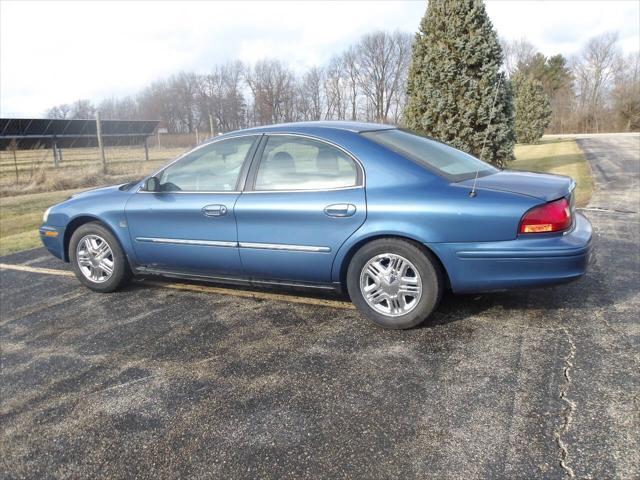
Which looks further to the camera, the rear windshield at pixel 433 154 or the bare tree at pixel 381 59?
the bare tree at pixel 381 59

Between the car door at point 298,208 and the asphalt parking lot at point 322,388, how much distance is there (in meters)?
0.46

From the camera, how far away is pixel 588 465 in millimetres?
2037

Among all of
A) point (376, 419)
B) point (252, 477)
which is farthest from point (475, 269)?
point (252, 477)

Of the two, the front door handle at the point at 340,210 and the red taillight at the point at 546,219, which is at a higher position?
the front door handle at the point at 340,210

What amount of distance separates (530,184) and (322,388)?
6.71 feet

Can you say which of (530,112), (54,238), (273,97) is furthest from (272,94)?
(54,238)

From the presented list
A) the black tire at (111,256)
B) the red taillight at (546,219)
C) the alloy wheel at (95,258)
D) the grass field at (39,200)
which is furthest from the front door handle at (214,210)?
the grass field at (39,200)

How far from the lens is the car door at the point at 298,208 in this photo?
11.7ft

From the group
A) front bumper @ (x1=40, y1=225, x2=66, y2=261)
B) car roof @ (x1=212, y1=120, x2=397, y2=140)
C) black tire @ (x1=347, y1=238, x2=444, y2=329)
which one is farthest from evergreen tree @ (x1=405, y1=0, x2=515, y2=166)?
front bumper @ (x1=40, y1=225, x2=66, y2=261)

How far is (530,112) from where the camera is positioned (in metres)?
32.1

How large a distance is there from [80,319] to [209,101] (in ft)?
209

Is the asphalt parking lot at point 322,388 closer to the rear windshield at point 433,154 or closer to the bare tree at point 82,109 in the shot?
the rear windshield at point 433,154

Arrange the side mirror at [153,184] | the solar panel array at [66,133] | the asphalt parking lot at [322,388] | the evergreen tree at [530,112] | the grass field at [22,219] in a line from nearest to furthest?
1. the asphalt parking lot at [322,388]
2. the side mirror at [153,184]
3. the grass field at [22,219]
4. the solar panel array at [66,133]
5. the evergreen tree at [530,112]

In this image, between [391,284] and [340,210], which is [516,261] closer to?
[391,284]
